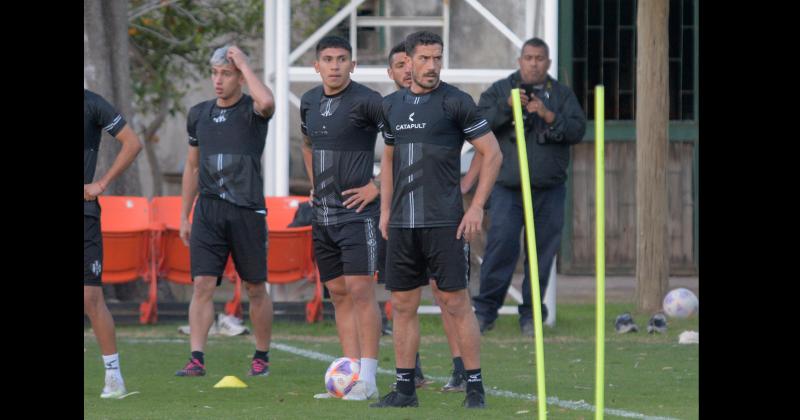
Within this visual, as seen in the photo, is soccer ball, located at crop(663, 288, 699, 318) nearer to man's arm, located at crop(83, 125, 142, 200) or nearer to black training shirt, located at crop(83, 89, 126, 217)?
man's arm, located at crop(83, 125, 142, 200)

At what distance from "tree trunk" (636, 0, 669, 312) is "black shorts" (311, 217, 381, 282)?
5.29 metres

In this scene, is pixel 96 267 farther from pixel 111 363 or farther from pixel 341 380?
pixel 341 380

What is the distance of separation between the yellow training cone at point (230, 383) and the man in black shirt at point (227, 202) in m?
0.54

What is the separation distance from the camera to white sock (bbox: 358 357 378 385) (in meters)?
8.75

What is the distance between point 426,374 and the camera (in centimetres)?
1016

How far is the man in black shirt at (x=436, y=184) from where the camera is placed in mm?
8127

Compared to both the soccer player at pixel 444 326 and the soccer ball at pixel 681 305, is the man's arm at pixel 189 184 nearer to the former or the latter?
the soccer player at pixel 444 326

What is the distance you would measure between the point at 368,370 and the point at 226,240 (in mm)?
1795

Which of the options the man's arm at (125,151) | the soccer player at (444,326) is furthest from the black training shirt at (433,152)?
the man's arm at (125,151)

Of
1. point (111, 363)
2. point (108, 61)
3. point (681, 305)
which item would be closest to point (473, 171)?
Answer: point (111, 363)

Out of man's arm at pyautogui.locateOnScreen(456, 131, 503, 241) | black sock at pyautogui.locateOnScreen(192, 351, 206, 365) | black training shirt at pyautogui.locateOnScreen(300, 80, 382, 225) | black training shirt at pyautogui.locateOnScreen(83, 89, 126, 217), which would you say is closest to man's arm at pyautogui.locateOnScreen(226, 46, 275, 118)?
black training shirt at pyautogui.locateOnScreen(300, 80, 382, 225)
